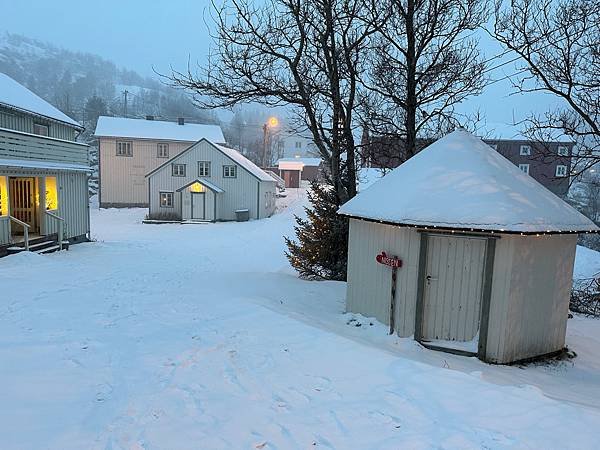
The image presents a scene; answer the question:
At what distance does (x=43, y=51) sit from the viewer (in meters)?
183

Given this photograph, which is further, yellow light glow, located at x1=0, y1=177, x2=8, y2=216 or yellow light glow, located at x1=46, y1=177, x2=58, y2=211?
yellow light glow, located at x1=46, y1=177, x2=58, y2=211

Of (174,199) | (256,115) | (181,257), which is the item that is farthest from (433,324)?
(256,115)

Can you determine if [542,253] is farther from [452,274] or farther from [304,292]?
[304,292]

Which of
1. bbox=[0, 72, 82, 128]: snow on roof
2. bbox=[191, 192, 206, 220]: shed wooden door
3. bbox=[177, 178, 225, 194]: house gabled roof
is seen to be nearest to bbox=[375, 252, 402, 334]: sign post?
bbox=[0, 72, 82, 128]: snow on roof

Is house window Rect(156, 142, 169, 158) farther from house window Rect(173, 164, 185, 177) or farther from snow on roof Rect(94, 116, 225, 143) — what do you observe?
house window Rect(173, 164, 185, 177)

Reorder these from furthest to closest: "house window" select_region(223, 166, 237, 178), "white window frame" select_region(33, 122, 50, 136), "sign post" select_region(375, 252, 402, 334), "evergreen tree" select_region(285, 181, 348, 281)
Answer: "house window" select_region(223, 166, 237, 178) → "white window frame" select_region(33, 122, 50, 136) → "evergreen tree" select_region(285, 181, 348, 281) → "sign post" select_region(375, 252, 402, 334)

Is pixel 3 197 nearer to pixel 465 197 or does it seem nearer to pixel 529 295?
pixel 465 197

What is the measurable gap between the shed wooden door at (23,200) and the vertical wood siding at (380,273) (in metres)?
13.8

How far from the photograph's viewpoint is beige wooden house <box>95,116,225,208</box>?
3791 centimetres

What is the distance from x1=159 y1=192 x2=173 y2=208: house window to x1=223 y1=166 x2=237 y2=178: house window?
14.5ft

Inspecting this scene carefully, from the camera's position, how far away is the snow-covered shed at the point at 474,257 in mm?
6906

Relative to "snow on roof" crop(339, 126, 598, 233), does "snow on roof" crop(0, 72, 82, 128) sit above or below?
above

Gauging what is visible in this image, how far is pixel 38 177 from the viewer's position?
15.4m

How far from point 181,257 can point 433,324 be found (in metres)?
11.1
